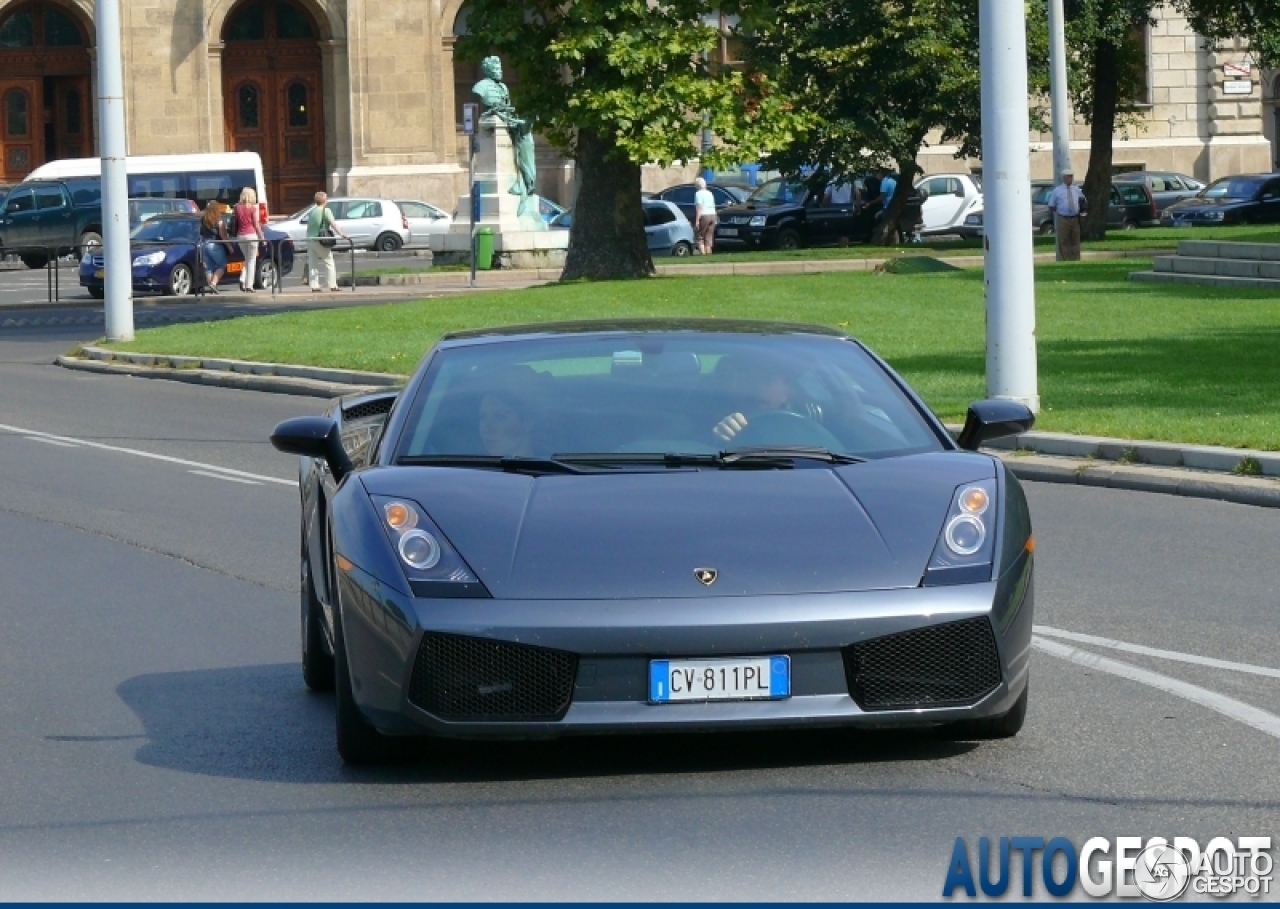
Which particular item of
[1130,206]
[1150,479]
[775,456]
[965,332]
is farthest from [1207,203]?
[775,456]

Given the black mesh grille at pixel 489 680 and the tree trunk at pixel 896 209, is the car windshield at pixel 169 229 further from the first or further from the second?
the black mesh grille at pixel 489 680

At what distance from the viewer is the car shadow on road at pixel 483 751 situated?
6715 millimetres

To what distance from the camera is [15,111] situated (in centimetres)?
6738

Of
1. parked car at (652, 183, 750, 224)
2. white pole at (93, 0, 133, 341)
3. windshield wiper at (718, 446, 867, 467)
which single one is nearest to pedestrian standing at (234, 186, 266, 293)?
white pole at (93, 0, 133, 341)

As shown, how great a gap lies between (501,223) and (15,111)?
27.7 m

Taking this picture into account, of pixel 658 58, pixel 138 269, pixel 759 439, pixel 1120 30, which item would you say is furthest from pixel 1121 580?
pixel 1120 30

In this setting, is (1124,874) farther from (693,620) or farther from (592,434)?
(592,434)

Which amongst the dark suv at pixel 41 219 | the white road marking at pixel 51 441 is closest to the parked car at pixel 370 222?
the dark suv at pixel 41 219

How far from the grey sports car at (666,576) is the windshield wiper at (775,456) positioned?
12mm

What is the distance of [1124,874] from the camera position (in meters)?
5.42

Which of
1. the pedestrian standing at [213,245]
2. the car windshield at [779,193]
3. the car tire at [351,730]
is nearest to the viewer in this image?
the car tire at [351,730]

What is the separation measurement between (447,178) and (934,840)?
198 feet

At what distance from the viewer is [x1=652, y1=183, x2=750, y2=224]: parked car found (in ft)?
180

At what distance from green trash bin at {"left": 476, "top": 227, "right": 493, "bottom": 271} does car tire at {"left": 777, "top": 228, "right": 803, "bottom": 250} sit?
9797mm
